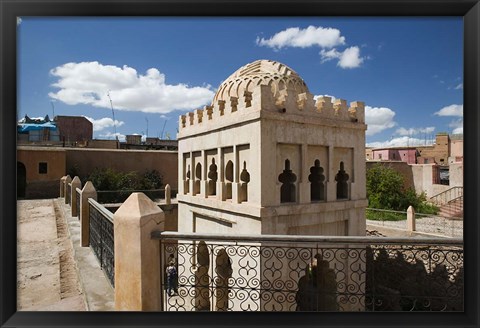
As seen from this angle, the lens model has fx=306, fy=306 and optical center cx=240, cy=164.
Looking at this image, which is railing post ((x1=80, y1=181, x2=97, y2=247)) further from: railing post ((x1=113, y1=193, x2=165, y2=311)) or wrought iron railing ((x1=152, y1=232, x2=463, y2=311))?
railing post ((x1=113, y1=193, x2=165, y2=311))

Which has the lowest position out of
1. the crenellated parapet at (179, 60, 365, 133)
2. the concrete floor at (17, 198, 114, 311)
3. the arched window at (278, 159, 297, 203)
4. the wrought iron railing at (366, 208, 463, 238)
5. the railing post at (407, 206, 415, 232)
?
the wrought iron railing at (366, 208, 463, 238)

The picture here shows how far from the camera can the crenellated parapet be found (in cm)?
653

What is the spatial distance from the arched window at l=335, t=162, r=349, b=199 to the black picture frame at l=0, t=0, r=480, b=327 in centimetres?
511

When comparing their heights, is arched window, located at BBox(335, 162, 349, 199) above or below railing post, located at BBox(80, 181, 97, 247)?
above

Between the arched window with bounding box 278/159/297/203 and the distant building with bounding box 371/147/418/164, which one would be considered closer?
the arched window with bounding box 278/159/297/203

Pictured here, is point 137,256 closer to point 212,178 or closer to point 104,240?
point 104,240

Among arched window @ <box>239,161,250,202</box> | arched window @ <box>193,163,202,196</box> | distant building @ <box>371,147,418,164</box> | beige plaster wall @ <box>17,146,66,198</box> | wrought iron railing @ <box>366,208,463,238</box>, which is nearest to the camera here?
arched window @ <box>239,161,250,202</box>

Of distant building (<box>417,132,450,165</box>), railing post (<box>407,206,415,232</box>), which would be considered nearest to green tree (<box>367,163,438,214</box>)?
railing post (<box>407,206,415,232</box>)
